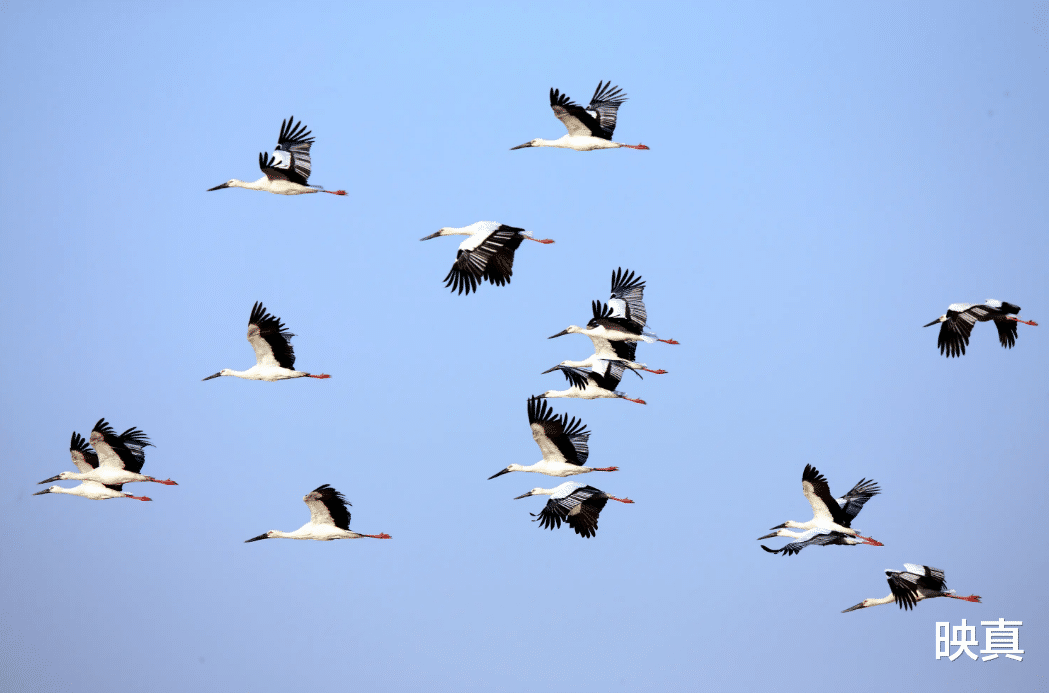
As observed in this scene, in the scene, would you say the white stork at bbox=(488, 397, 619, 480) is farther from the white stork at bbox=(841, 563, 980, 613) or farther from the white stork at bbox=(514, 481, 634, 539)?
the white stork at bbox=(841, 563, 980, 613)

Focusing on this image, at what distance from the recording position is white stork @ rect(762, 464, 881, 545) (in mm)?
31875

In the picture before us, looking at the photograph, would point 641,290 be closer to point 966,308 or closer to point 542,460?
point 542,460

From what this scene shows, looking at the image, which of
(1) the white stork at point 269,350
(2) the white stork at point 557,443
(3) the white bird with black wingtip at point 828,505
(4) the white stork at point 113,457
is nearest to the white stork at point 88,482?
(4) the white stork at point 113,457

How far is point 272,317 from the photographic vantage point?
1299 inches

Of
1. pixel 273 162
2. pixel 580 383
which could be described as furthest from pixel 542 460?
pixel 273 162

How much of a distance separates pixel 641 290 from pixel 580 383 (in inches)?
106

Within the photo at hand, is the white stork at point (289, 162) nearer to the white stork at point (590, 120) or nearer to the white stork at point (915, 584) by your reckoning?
the white stork at point (590, 120)

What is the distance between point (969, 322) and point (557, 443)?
1058 centimetres

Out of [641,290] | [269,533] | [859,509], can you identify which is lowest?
[269,533]

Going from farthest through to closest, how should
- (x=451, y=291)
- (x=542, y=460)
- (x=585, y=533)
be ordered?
(x=542, y=460), (x=585, y=533), (x=451, y=291)

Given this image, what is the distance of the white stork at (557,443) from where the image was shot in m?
32.8

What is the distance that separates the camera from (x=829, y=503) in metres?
32.2

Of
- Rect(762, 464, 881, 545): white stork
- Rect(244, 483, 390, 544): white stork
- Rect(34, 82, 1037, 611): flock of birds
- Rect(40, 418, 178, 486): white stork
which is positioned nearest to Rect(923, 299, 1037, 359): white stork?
Rect(34, 82, 1037, 611): flock of birds

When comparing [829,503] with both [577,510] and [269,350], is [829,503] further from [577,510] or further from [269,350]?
[269,350]
